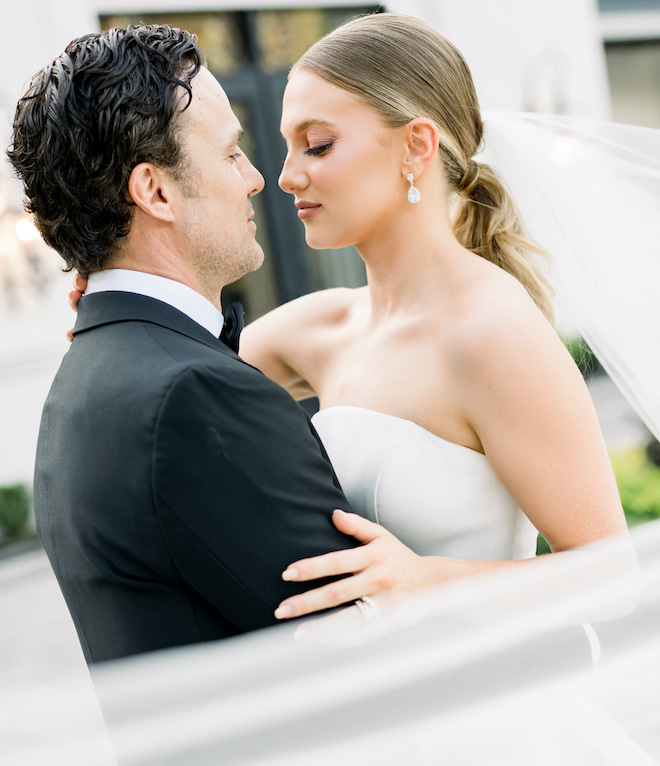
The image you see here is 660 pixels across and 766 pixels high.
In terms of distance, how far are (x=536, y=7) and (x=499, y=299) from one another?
8802 millimetres

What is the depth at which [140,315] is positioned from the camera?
1.58m

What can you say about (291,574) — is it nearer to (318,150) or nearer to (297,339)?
(318,150)

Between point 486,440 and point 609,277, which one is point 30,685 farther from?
point 609,277

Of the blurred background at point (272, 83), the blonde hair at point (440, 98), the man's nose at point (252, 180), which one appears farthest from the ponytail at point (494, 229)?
the blurred background at point (272, 83)

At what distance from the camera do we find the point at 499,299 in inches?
76.0

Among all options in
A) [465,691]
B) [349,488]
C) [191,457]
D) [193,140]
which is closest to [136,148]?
[193,140]

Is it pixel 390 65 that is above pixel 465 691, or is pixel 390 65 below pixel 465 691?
above

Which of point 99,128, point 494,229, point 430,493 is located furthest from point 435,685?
point 494,229

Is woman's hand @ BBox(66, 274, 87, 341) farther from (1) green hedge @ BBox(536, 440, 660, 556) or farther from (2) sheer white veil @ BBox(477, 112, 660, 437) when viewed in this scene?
(1) green hedge @ BBox(536, 440, 660, 556)

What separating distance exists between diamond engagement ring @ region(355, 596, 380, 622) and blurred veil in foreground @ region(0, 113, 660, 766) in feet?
0.11

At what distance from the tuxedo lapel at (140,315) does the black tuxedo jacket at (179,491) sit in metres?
0.02

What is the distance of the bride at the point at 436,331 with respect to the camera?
5.93ft

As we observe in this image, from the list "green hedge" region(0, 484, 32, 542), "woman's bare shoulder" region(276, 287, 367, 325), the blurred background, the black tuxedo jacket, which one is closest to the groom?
the black tuxedo jacket

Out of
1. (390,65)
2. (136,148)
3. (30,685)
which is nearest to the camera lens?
(30,685)
